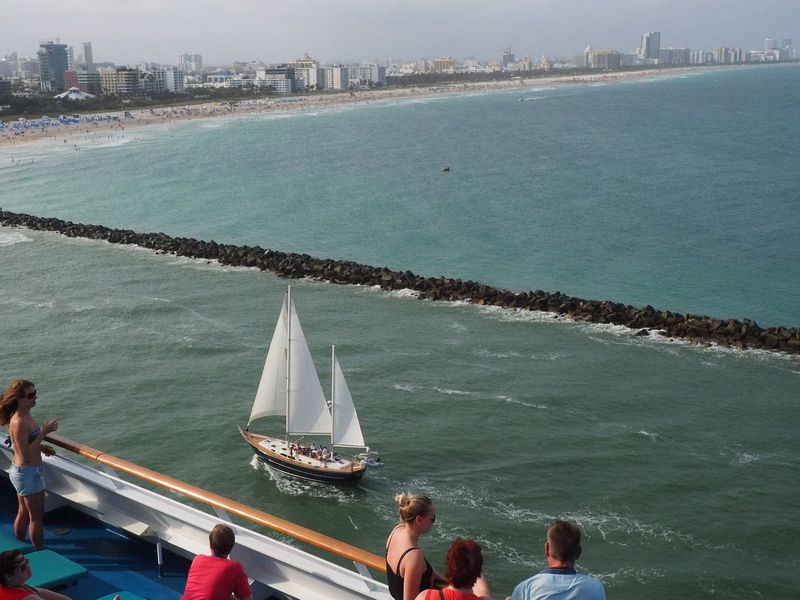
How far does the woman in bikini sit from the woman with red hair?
3206 mm

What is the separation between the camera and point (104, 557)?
18.9 ft

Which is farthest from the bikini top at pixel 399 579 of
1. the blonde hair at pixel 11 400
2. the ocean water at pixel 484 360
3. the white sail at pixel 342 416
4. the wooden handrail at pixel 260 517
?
the white sail at pixel 342 416

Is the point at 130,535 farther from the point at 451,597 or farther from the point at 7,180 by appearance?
the point at 7,180

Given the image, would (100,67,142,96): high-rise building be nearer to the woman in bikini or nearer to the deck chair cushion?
the woman in bikini

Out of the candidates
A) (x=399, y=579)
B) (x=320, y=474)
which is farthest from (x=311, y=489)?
(x=399, y=579)

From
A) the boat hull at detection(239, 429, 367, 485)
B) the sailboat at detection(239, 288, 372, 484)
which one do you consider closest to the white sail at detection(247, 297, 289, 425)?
the sailboat at detection(239, 288, 372, 484)

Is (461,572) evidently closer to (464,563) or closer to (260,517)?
(464,563)

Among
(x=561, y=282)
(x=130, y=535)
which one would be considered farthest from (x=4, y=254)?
(x=130, y=535)

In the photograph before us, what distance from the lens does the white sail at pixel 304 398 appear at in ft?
54.1

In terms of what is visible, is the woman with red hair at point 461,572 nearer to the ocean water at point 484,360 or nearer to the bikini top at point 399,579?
the bikini top at point 399,579

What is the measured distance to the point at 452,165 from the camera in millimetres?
74812

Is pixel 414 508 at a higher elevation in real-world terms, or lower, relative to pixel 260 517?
higher

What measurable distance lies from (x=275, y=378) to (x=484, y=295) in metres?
14.1

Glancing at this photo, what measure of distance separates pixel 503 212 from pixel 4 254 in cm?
2744
